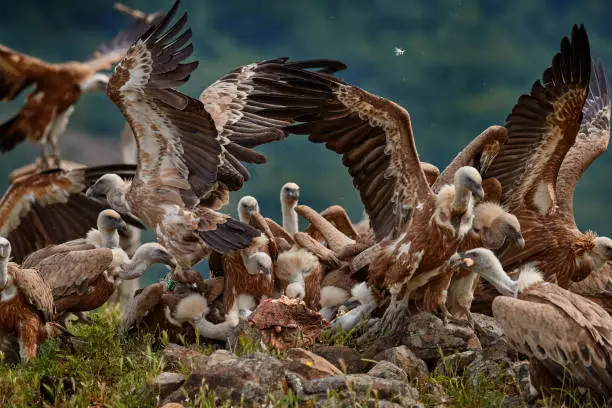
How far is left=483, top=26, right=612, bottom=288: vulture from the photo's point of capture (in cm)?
782

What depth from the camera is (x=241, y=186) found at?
29.8 feet

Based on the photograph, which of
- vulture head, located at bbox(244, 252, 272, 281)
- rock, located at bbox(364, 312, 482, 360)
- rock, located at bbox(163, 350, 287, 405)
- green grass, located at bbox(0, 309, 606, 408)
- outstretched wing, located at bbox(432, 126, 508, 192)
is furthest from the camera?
outstretched wing, located at bbox(432, 126, 508, 192)

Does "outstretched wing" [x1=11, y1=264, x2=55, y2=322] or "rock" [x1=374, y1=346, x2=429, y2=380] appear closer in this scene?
"rock" [x1=374, y1=346, x2=429, y2=380]

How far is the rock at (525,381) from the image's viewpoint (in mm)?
5469

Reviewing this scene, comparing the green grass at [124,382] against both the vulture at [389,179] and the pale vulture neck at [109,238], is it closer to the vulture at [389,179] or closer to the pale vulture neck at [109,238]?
the vulture at [389,179]

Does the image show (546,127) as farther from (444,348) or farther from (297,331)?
(297,331)

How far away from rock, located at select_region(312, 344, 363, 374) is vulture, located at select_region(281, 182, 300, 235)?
3602mm

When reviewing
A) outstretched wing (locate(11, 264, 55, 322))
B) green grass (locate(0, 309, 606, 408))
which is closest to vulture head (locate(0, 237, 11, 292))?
outstretched wing (locate(11, 264, 55, 322))

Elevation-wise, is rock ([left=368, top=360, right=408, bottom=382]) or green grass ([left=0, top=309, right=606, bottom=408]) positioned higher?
rock ([left=368, top=360, right=408, bottom=382])

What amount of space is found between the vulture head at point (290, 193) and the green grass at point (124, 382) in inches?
118

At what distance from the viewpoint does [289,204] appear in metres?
9.89

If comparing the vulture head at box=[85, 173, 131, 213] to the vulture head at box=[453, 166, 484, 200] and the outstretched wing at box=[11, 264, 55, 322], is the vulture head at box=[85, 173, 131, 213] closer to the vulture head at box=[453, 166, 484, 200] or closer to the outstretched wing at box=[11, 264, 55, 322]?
the outstretched wing at box=[11, 264, 55, 322]

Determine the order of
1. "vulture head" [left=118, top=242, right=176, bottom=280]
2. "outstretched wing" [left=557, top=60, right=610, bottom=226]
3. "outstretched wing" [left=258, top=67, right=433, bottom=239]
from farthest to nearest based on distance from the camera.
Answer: "outstretched wing" [left=557, top=60, right=610, bottom=226]
"vulture head" [left=118, top=242, right=176, bottom=280]
"outstretched wing" [left=258, top=67, right=433, bottom=239]

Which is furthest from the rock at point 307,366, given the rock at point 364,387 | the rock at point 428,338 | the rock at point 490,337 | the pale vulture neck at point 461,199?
the pale vulture neck at point 461,199
